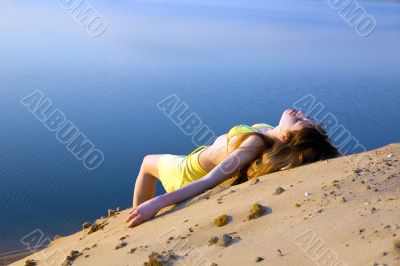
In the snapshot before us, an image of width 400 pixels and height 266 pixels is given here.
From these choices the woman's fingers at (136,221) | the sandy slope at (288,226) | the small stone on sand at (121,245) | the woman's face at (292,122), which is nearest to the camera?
the sandy slope at (288,226)

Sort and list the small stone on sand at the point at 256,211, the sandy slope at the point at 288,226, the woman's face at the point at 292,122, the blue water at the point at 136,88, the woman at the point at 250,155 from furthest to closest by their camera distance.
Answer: the blue water at the point at 136,88
the woman's face at the point at 292,122
the woman at the point at 250,155
the small stone on sand at the point at 256,211
the sandy slope at the point at 288,226

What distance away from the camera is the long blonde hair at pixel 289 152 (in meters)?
Result: 4.13

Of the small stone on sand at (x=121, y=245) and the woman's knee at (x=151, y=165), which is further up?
the woman's knee at (x=151, y=165)

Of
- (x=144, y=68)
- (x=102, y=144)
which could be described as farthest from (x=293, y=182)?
(x=144, y=68)

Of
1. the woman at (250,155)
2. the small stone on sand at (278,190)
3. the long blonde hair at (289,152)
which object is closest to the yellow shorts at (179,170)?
the woman at (250,155)

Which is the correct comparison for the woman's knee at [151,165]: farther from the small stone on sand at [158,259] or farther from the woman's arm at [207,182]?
the small stone on sand at [158,259]

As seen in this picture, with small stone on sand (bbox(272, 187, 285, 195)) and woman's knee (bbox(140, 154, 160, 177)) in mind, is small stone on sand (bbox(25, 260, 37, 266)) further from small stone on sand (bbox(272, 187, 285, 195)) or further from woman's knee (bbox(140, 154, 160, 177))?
small stone on sand (bbox(272, 187, 285, 195))

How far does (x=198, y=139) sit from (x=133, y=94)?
2295 millimetres

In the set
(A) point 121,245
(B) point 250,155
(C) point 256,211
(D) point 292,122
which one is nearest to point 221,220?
(C) point 256,211

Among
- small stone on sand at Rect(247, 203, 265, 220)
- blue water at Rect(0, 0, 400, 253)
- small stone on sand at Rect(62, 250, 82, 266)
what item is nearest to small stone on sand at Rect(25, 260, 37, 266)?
small stone on sand at Rect(62, 250, 82, 266)

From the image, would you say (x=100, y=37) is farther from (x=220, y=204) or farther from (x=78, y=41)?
(x=220, y=204)

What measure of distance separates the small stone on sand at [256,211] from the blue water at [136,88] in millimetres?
4061

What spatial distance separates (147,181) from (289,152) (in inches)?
55.8

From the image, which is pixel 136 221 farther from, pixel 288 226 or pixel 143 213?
pixel 288 226
